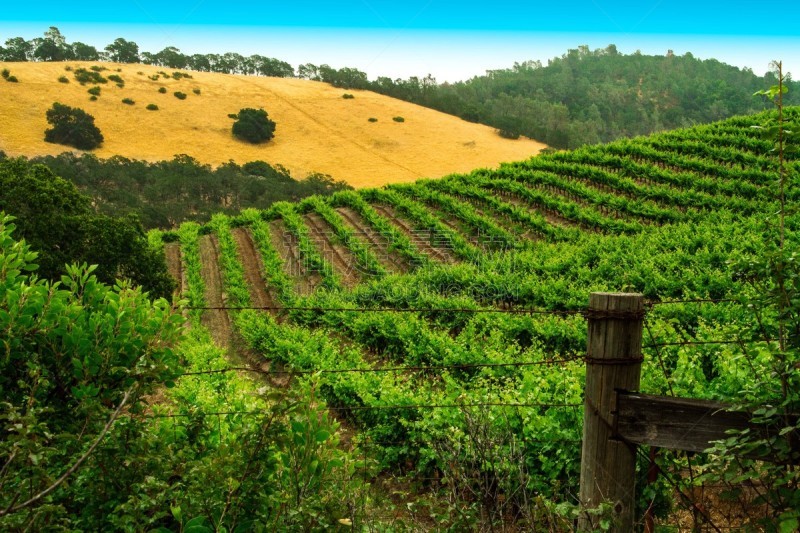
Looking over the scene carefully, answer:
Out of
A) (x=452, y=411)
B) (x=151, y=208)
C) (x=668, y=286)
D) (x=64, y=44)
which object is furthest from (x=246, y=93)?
(x=452, y=411)

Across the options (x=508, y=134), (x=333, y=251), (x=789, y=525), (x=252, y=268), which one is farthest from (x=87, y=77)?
(x=789, y=525)

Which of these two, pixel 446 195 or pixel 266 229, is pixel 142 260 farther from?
pixel 446 195

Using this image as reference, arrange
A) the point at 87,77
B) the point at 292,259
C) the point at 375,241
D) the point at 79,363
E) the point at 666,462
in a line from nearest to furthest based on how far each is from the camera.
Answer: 1. the point at 666,462
2. the point at 79,363
3. the point at 292,259
4. the point at 375,241
5. the point at 87,77

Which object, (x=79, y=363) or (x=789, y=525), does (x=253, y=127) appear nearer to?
(x=79, y=363)

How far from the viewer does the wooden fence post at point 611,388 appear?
10.0ft

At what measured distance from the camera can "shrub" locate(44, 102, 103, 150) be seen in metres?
53.4

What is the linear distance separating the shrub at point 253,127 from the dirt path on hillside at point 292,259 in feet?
105

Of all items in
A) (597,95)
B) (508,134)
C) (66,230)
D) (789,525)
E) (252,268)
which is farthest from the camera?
(597,95)

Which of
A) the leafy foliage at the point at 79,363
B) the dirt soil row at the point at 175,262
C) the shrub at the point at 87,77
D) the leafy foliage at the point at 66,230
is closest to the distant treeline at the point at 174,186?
the dirt soil row at the point at 175,262

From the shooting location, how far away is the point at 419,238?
2664 cm

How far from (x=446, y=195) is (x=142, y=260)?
15651 mm

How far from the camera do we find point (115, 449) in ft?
10.8

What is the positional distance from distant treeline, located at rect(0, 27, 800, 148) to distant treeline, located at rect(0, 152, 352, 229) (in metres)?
27.1

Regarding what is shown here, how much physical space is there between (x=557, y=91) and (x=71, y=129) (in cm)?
7000
